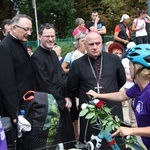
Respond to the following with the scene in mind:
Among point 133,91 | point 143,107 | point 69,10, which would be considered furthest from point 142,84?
point 69,10

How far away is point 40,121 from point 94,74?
102 centimetres

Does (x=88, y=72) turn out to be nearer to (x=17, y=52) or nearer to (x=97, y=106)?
(x=17, y=52)

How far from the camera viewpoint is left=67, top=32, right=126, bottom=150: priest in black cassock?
13.6ft

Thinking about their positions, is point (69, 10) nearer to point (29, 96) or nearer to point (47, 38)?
point (47, 38)

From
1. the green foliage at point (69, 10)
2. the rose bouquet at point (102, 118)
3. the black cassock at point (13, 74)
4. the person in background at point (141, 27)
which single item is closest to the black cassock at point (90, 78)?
the black cassock at point (13, 74)

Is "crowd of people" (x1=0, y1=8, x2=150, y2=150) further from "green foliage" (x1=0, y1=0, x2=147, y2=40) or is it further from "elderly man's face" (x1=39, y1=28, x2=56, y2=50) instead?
"green foliage" (x1=0, y1=0, x2=147, y2=40)

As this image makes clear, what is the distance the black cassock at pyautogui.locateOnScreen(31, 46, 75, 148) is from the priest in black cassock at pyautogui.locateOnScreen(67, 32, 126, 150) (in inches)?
7.1

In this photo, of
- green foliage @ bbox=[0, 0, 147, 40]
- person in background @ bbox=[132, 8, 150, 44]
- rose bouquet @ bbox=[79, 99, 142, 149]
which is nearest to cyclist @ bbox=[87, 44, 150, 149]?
rose bouquet @ bbox=[79, 99, 142, 149]

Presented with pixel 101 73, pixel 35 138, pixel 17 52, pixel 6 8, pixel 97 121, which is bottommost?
pixel 35 138

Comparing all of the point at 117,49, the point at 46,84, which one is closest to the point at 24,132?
the point at 46,84

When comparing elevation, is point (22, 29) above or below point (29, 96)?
above

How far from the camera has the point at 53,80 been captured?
4391 millimetres

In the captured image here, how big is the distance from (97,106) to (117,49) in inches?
153

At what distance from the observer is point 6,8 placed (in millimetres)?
30484
